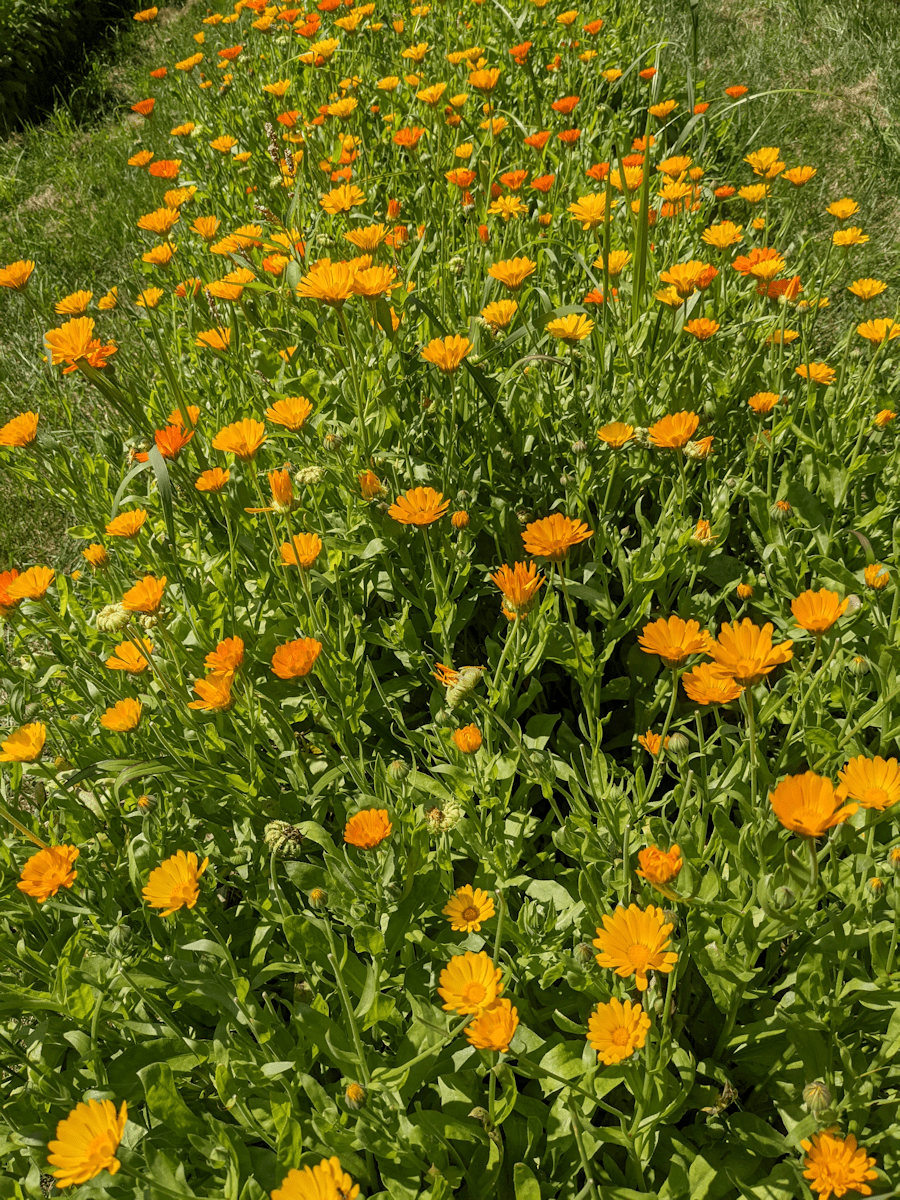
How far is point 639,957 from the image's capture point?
111 centimetres

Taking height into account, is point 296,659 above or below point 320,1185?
above

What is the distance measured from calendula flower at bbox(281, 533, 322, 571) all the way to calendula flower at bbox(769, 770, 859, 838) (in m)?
0.92

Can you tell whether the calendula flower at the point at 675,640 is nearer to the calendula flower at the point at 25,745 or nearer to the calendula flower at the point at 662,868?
the calendula flower at the point at 662,868

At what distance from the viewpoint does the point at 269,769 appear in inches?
71.5

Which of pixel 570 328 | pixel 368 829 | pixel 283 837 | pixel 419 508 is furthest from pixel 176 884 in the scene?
pixel 570 328

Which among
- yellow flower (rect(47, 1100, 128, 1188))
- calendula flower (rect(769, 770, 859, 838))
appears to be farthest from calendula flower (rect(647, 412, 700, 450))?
yellow flower (rect(47, 1100, 128, 1188))

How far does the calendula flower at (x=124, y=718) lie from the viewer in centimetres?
159

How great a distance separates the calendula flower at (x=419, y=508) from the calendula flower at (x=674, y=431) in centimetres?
44

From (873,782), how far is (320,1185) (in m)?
0.87

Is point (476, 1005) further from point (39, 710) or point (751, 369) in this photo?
point (751, 369)

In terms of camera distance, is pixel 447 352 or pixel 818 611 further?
pixel 447 352

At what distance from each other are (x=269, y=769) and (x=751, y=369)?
1639mm

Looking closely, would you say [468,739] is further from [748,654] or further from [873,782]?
[873,782]

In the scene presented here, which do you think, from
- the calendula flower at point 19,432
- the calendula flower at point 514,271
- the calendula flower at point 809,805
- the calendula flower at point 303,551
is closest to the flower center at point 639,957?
the calendula flower at point 809,805
